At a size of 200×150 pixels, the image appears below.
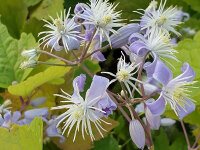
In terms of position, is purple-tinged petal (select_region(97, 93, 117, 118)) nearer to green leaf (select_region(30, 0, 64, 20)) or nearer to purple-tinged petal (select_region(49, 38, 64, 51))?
purple-tinged petal (select_region(49, 38, 64, 51))

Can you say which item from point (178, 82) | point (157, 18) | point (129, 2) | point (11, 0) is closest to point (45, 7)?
point (11, 0)

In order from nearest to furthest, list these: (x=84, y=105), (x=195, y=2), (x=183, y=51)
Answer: (x=84, y=105) < (x=183, y=51) < (x=195, y=2)

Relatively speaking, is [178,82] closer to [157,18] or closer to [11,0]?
[157,18]

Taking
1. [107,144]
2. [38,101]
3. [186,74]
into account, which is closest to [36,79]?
[38,101]

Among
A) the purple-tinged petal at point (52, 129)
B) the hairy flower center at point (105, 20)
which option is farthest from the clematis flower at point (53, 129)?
the hairy flower center at point (105, 20)

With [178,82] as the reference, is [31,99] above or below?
below

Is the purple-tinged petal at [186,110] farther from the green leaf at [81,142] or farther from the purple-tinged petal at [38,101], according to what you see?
the purple-tinged petal at [38,101]

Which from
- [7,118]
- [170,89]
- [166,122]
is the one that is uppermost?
[170,89]

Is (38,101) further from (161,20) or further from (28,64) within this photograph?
(161,20)
